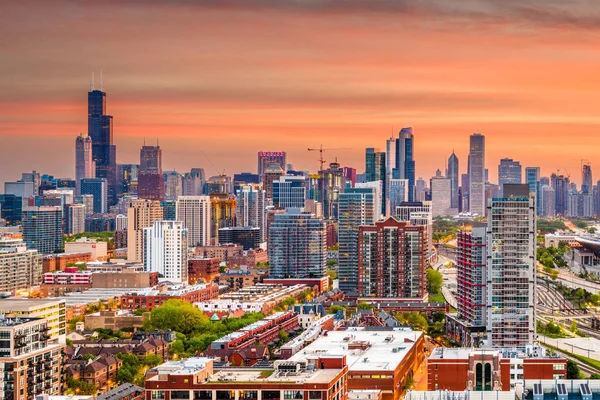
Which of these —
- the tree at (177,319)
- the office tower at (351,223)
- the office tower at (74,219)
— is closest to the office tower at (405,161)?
the office tower at (74,219)

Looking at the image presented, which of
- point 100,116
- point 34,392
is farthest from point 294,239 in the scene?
point 100,116

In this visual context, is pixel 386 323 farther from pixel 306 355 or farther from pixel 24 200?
pixel 24 200

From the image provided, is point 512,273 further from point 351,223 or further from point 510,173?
point 510,173

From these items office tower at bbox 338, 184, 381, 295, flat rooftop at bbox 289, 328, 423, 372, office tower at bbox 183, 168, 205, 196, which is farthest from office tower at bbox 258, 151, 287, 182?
flat rooftop at bbox 289, 328, 423, 372

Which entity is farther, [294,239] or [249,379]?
[294,239]

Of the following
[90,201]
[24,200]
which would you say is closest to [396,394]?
[24,200]

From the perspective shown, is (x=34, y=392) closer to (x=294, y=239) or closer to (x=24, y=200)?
(x=294, y=239)

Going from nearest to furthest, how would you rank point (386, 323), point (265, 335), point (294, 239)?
point (265, 335)
point (386, 323)
point (294, 239)

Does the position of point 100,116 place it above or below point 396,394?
above

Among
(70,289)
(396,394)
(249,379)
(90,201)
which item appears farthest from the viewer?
(90,201)
